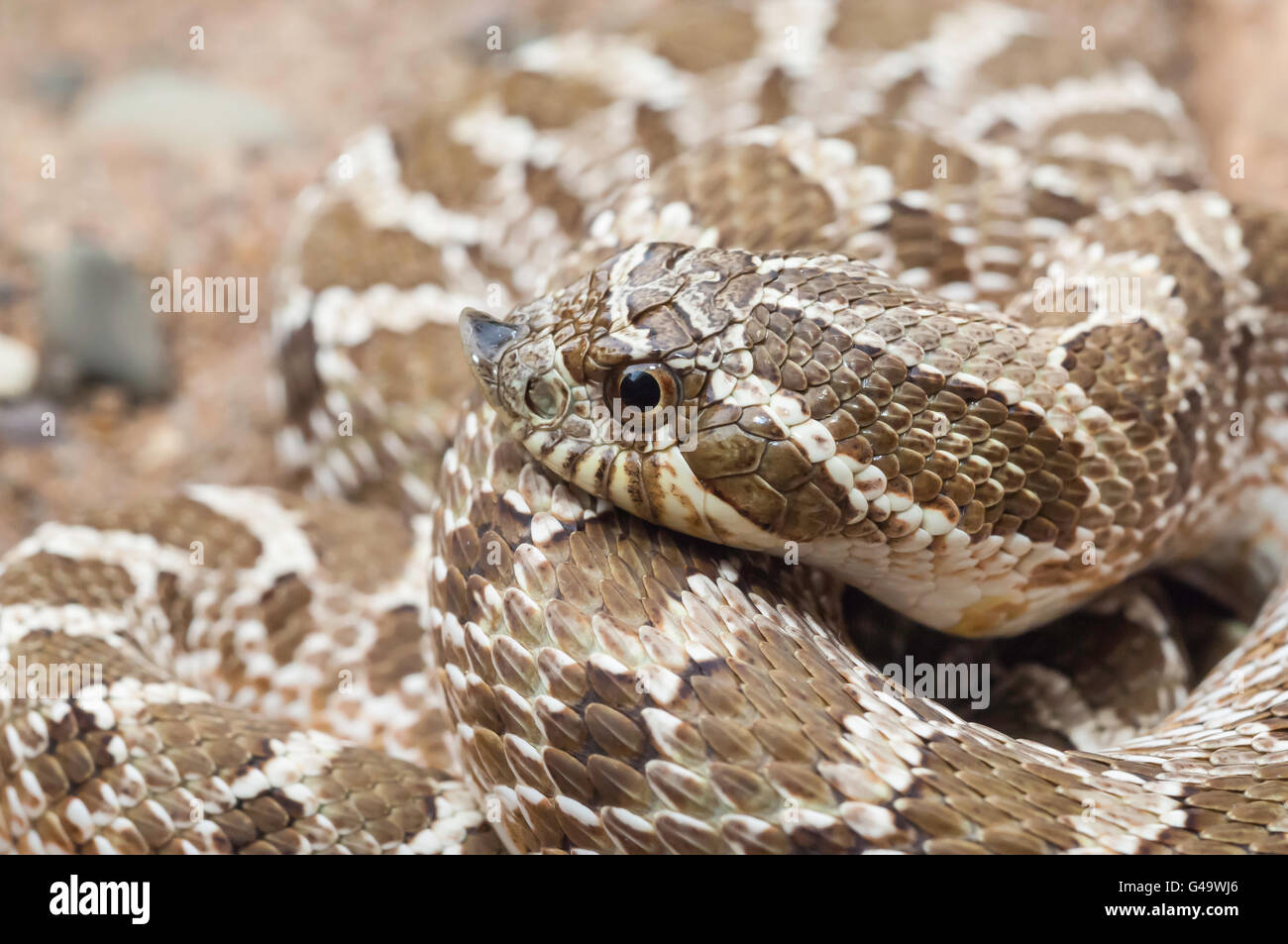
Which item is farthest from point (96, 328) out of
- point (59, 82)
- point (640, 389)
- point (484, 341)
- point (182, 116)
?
point (640, 389)

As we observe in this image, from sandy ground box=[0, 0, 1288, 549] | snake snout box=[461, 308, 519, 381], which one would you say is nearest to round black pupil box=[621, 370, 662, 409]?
snake snout box=[461, 308, 519, 381]

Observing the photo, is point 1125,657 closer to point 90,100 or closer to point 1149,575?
point 1149,575

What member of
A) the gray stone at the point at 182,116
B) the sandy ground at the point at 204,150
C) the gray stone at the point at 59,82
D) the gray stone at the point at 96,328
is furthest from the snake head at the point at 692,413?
the gray stone at the point at 59,82

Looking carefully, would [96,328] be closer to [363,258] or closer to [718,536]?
[363,258]

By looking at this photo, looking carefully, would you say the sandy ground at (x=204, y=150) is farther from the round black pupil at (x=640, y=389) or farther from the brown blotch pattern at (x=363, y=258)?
the round black pupil at (x=640, y=389)

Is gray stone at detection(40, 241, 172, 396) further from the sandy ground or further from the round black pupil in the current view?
the round black pupil

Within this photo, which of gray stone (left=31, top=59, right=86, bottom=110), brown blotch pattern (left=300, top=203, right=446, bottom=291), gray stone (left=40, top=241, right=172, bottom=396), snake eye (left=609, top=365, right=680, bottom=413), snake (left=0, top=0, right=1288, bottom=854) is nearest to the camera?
snake (left=0, top=0, right=1288, bottom=854)
